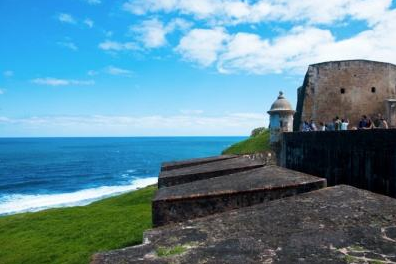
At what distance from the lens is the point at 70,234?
18.8m

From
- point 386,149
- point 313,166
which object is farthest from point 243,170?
point 313,166

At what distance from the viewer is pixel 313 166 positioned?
12.6 metres

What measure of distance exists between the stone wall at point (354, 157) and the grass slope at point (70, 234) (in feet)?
22.2

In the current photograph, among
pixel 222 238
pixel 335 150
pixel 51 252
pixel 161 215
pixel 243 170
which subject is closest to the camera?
pixel 222 238

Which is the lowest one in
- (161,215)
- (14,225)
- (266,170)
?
(14,225)

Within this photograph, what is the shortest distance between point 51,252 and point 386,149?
13.4 m

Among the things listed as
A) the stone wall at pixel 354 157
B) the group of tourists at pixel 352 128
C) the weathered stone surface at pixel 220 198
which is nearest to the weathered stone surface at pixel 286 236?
the weathered stone surface at pixel 220 198

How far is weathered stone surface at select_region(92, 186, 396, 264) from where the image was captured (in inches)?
132

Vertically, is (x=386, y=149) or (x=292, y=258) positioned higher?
(x=386, y=149)

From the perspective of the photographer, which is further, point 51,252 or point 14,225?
point 14,225

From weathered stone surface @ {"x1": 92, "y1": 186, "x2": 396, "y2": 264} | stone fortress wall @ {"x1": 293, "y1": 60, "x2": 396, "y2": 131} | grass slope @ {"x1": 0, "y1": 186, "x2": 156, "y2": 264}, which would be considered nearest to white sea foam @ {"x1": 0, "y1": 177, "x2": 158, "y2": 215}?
grass slope @ {"x1": 0, "y1": 186, "x2": 156, "y2": 264}

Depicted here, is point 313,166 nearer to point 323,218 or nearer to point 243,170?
point 243,170

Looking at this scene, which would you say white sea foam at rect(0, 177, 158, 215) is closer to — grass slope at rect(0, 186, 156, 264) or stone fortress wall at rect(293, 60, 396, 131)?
grass slope at rect(0, 186, 156, 264)

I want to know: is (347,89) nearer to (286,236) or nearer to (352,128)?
(352,128)
